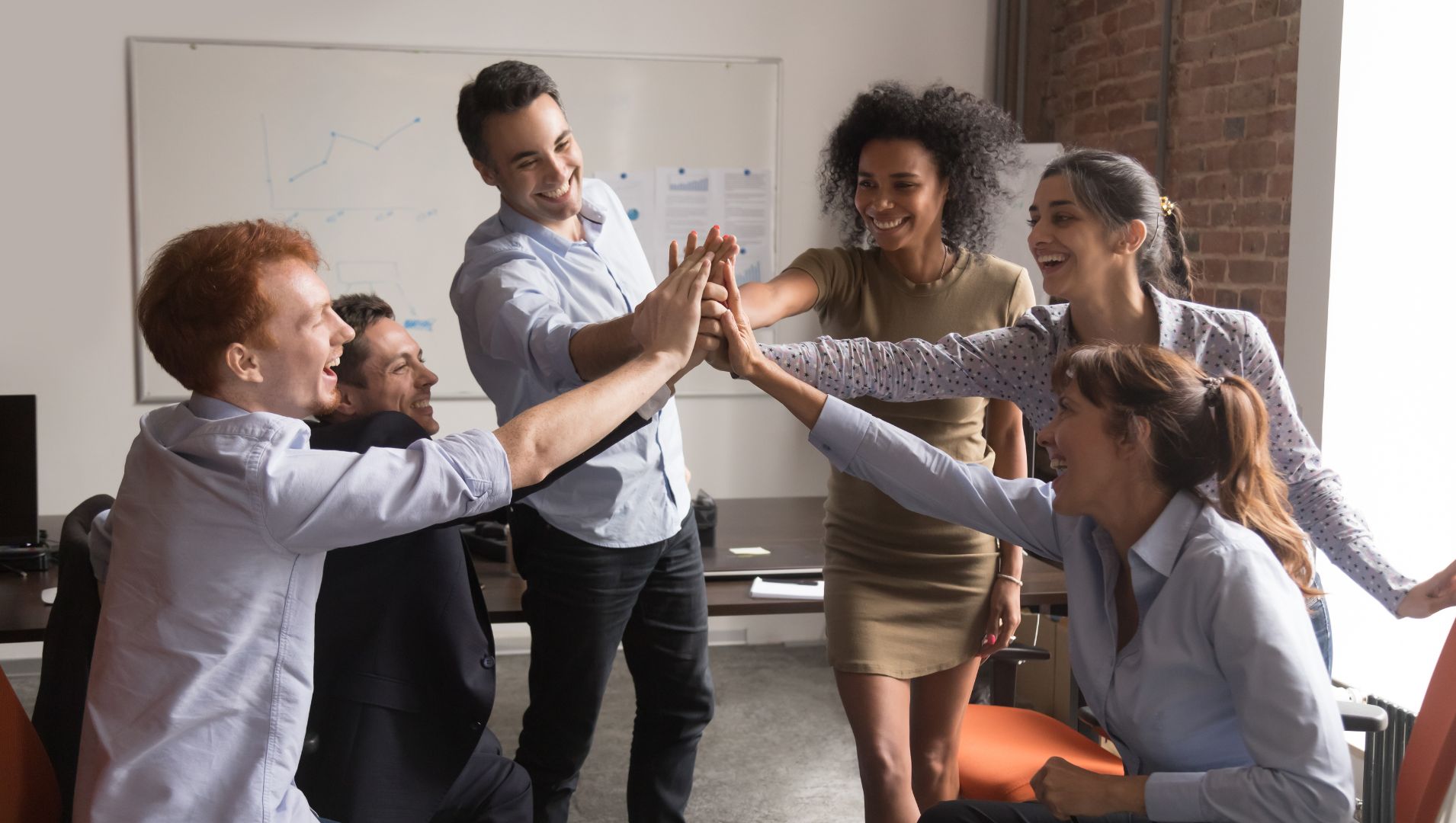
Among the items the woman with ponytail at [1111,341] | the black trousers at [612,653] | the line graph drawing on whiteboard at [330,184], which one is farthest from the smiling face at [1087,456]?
the line graph drawing on whiteboard at [330,184]

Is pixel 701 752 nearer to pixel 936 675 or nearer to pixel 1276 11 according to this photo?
pixel 936 675

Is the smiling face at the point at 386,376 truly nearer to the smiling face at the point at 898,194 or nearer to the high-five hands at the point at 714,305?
the high-five hands at the point at 714,305

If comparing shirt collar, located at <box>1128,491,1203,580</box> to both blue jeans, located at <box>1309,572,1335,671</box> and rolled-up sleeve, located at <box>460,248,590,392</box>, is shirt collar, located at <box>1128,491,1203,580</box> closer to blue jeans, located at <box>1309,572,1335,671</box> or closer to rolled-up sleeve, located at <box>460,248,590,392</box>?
blue jeans, located at <box>1309,572,1335,671</box>

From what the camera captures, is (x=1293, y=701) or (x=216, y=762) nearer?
(x=216, y=762)

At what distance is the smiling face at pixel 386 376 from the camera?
6.97 feet

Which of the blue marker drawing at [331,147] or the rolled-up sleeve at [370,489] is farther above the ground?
the blue marker drawing at [331,147]

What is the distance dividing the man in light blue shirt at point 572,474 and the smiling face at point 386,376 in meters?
0.12

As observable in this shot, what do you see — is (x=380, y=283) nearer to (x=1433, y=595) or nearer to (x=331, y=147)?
(x=331, y=147)

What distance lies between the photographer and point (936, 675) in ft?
A: 7.75

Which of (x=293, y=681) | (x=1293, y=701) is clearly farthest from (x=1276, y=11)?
(x=293, y=681)

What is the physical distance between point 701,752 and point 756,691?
1.94 feet

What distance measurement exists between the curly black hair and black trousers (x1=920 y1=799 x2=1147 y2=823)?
3.54ft

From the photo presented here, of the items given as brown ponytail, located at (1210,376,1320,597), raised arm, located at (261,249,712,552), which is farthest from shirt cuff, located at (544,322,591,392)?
brown ponytail, located at (1210,376,1320,597)

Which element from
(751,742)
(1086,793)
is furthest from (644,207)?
(1086,793)
